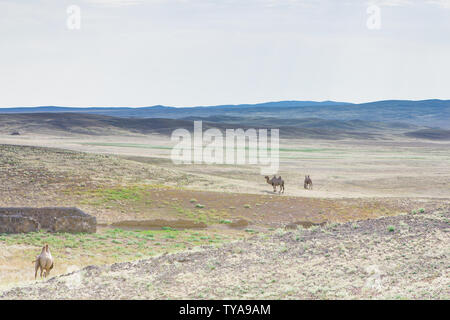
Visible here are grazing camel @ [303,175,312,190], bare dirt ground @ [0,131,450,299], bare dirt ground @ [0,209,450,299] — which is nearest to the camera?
bare dirt ground @ [0,209,450,299]

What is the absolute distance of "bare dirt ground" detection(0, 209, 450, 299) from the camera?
12.0 meters

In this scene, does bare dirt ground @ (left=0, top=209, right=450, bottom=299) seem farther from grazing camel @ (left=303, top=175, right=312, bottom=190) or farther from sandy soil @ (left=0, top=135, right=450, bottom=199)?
grazing camel @ (left=303, top=175, right=312, bottom=190)

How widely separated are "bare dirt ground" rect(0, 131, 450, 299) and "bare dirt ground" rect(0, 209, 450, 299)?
0.03 meters

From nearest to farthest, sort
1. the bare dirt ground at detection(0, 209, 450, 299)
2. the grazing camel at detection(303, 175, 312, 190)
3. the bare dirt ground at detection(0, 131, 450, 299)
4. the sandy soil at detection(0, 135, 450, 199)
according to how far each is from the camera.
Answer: the bare dirt ground at detection(0, 209, 450, 299)
the bare dirt ground at detection(0, 131, 450, 299)
the sandy soil at detection(0, 135, 450, 199)
the grazing camel at detection(303, 175, 312, 190)

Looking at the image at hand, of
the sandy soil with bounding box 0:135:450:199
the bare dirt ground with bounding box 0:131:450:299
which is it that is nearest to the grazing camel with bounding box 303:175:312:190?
the sandy soil with bounding box 0:135:450:199

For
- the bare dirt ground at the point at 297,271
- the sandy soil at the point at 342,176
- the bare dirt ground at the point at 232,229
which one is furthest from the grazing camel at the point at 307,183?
the bare dirt ground at the point at 297,271

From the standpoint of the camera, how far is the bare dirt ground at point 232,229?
1284 cm

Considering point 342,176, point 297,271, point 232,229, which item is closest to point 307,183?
point 342,176

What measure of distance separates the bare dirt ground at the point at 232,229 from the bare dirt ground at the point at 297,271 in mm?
33

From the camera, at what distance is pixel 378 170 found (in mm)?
66000

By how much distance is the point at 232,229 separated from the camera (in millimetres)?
32000

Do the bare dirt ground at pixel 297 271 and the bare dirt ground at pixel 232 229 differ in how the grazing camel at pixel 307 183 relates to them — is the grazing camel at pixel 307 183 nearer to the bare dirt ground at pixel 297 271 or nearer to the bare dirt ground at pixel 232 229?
the bare dirt ground at pixel 232 229

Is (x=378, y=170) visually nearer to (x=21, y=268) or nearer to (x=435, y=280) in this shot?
(x=21, y=268)

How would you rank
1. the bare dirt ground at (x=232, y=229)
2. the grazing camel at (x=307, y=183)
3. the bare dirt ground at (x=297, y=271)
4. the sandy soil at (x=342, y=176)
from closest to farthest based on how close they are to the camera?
the bare dirt ground at (x=297, y=271) → the bare dirt ground at (x=232, y=229) → the sandy soil at (x=342, y=176) → the grazing camel at (x=307, y=183)
